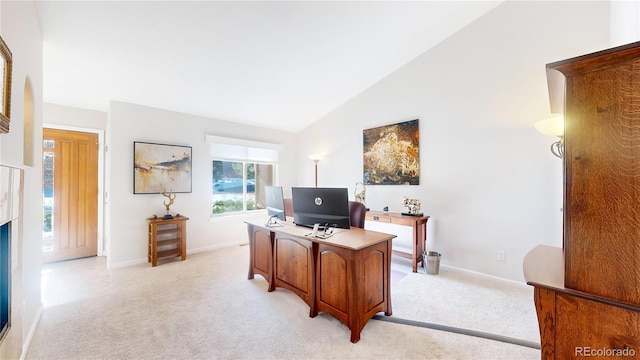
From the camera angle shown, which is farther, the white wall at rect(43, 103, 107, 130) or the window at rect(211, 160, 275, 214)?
the window at rect(211, 160, 275, 214)

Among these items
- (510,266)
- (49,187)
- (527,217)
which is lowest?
(510,266)

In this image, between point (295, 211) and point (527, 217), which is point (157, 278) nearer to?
→ point (295, 211)

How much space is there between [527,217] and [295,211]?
2692mm

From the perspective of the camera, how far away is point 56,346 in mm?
1954

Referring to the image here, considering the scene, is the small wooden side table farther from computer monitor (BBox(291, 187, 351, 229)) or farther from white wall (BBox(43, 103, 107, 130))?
computer monitor (BBox(291, 187, 351, 229))

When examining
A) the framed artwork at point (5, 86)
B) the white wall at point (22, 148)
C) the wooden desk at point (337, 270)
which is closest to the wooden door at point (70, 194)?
the white wall at point (22, 148)

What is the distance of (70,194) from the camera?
3.96 metres

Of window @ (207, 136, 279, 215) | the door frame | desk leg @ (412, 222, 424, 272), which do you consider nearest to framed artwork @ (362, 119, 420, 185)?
desk leg @ (412, 222, 424, 272)

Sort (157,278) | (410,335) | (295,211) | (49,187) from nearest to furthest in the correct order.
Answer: (410,335)
(295,211)
(157,278)
(49,187)

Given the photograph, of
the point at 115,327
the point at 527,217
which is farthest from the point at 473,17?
the point at 115,327

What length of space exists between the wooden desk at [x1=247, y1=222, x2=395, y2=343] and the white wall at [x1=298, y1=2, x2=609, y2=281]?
1.69 m

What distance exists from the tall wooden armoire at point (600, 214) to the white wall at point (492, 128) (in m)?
2.49

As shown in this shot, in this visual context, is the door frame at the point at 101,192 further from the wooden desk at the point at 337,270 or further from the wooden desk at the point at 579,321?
the wooden desk at the point at 579,321

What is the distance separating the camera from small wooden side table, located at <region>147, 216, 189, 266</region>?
12.2 feet
